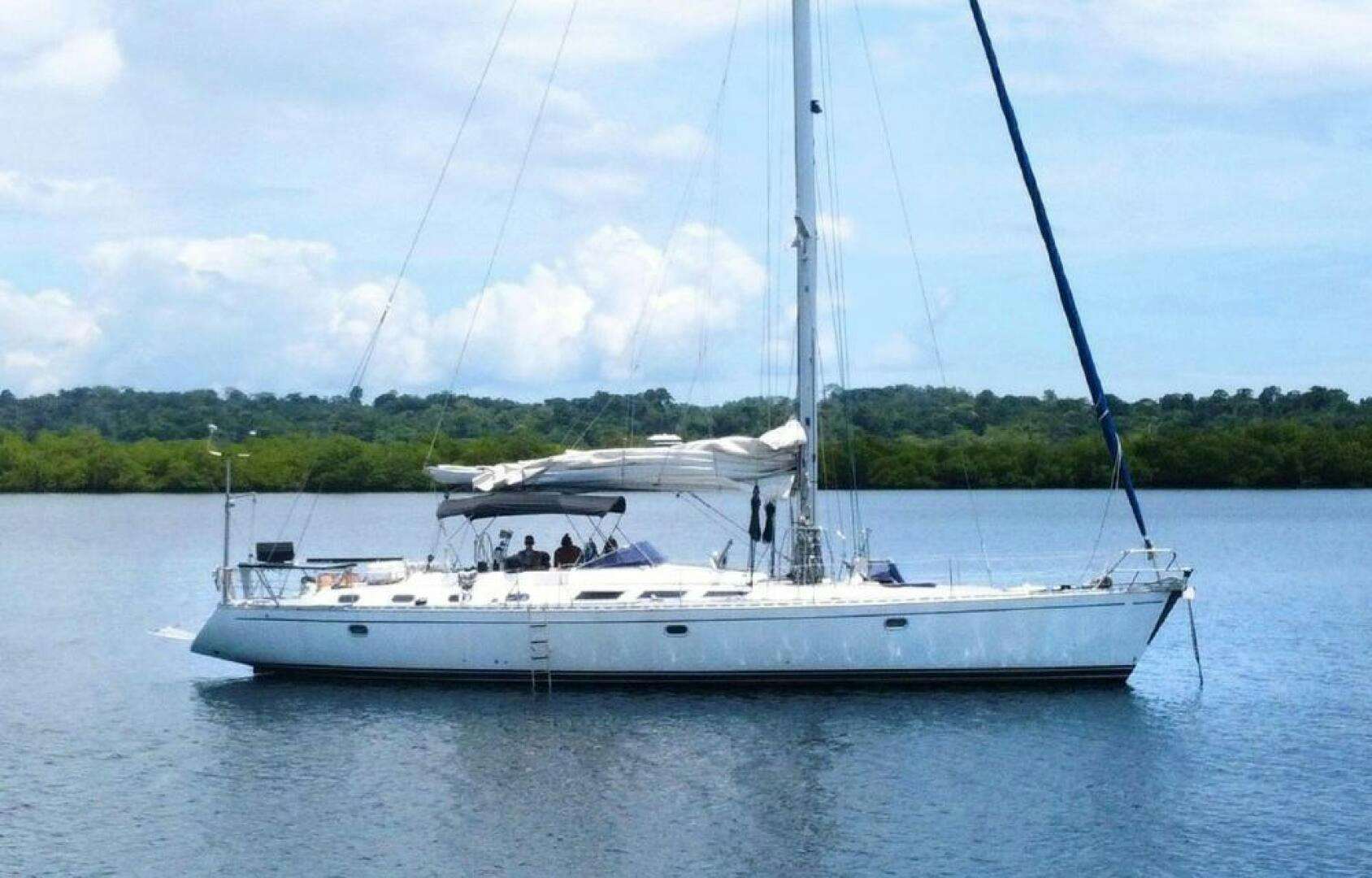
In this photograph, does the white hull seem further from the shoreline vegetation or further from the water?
the shoreline vegetation

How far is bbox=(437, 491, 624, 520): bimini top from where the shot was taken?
110 ft

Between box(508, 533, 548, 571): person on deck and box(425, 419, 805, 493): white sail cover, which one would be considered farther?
box(508, 533, 548, 571): person on deck

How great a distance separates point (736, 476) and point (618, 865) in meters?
12.0

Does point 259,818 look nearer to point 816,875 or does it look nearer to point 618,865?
point 618,865

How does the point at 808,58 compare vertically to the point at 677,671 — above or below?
above

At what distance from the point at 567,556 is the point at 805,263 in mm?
7301

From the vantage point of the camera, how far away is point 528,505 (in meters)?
33.7

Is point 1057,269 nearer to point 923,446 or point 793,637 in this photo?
point 793,637

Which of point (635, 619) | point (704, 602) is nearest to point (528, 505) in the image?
point (635, 619)

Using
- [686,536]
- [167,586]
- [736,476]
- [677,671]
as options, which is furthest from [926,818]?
[686,536]

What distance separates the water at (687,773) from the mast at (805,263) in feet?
9.07

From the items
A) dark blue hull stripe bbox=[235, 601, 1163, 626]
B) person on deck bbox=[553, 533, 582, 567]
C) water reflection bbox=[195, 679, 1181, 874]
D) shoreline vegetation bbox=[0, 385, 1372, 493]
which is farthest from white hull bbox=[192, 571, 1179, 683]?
shoreline vegetation bbox=[0, 385, 1372, 493]

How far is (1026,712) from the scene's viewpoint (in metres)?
30.4

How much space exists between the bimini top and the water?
348 cm
